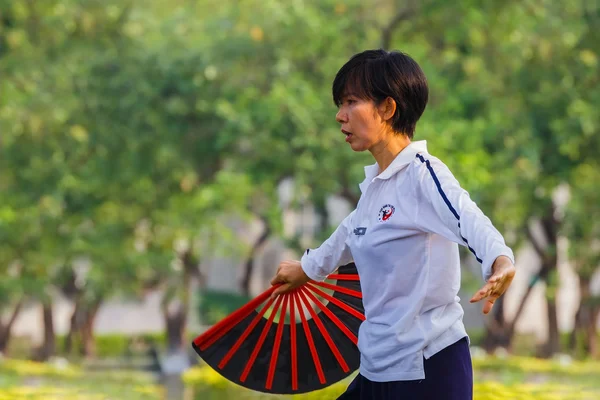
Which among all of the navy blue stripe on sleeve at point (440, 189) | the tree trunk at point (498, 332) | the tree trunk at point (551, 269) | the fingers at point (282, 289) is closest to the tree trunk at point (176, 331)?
the tree trunk at point (498, 332)

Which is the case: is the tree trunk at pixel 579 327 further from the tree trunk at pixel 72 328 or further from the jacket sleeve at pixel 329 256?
the jacket sleeve at pixel 329 256

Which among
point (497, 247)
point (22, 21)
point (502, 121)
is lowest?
point (497, 247)

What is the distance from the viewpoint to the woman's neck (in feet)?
9.35

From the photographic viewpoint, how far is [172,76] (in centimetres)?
1769

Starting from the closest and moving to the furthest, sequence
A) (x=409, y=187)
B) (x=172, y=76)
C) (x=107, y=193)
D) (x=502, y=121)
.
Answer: (x=409, y=187) → (x=502, y=121) → (x=172, y=76) → (x=107, y=193)

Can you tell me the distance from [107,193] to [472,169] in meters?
7.01

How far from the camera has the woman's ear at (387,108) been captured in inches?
110

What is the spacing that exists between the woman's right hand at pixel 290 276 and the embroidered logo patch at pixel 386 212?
563mm

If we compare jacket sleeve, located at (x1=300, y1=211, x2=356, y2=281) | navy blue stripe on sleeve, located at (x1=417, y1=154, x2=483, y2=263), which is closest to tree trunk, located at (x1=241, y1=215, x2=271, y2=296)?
jacket sleeve, located at (x1=300, y1=211, x2=356, y2=281)

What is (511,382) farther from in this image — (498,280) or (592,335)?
(592,335)

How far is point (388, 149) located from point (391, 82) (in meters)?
0.18

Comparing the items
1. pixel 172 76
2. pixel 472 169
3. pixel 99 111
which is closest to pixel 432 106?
pixel 472 169

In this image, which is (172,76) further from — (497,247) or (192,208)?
(497,247)

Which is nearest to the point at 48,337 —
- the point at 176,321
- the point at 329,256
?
the point at 176,321
